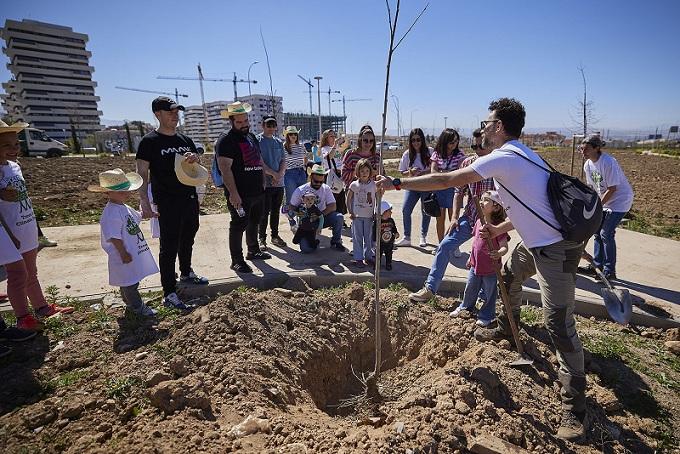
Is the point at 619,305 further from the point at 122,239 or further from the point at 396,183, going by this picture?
the point at 122,239

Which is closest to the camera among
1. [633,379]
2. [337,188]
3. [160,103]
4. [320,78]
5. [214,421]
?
[214,421]

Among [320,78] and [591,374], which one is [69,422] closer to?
[591,374]

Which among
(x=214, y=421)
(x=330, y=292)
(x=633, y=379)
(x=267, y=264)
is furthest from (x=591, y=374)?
(x=267, y=264)

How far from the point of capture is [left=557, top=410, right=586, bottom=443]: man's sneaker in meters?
2.37

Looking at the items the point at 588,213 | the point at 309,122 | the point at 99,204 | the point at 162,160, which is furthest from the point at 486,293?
the point at 309,122

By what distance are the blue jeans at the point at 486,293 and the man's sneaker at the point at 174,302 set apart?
2.85 meters

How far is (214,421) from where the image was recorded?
2396mm

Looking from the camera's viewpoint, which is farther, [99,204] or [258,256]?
[99,204]

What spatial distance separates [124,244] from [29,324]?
3.45 ft

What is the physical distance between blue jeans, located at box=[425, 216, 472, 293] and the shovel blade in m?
1.27

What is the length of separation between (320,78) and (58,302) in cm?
2998

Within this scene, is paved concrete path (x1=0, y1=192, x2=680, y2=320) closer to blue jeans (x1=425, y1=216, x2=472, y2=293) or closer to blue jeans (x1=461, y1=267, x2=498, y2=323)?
blue jeans (x1=425, y1=216, x2=472, y2=293)

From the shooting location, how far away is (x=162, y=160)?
3807mm

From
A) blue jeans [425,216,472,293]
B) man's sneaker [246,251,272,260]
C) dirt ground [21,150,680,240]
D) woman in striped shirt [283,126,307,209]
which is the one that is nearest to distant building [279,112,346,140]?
dirt ground [21,150,680,240]
